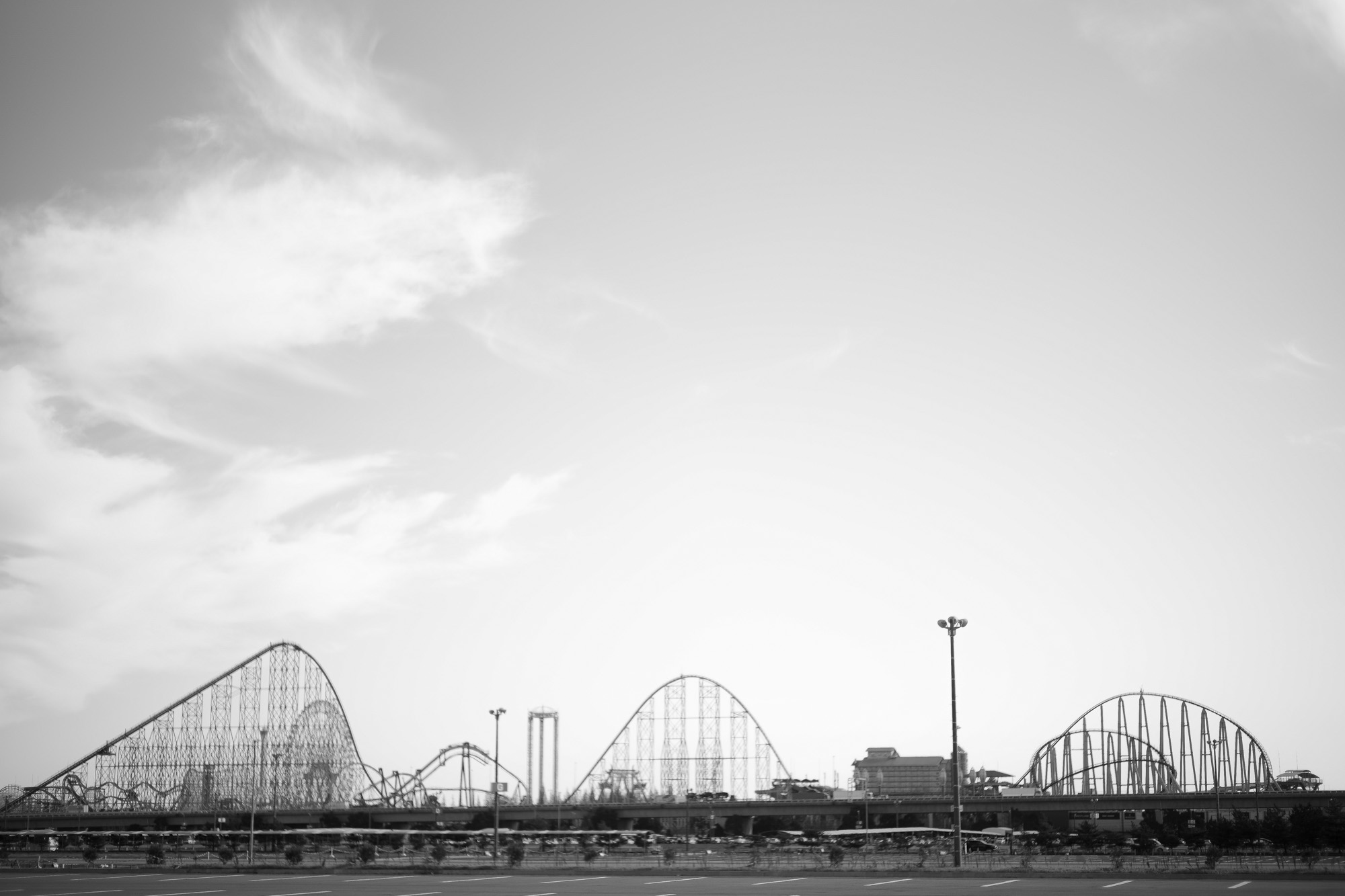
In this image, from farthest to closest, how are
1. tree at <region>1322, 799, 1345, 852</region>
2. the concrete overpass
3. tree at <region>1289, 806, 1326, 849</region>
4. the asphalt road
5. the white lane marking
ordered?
the concrete overpass, tree at <region>1289, 806, 1326, 849</region>, tree at <region>1322, 799, 1345, 852</region>, the white lane marking, the asphalt road

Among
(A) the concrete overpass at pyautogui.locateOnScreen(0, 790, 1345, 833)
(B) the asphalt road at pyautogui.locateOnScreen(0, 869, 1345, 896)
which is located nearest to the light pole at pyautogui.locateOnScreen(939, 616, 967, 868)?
(B) the asphalt road at pyautogui.locateOnScreen(0, 869, 1345, 896)

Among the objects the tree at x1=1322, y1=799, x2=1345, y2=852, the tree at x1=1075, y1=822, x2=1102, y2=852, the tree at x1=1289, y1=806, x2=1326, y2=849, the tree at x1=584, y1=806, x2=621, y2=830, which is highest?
the tree at x1=1322, y1=799, x2=1345, y2=852

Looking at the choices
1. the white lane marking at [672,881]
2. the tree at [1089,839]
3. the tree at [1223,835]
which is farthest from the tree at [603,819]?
the white lane marking at [672,881]

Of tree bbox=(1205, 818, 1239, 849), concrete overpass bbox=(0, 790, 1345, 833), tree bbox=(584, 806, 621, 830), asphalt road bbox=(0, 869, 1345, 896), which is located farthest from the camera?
tree bbox=(584, 806, 621, 830)

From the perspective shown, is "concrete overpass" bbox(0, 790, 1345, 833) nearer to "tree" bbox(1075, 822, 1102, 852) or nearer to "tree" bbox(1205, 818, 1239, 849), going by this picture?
"tree" bbox(1075, 822, 1102, 852)

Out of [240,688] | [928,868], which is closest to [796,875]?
[928,868]

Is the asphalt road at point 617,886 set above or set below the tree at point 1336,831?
above

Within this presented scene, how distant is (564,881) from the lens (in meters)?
41.1

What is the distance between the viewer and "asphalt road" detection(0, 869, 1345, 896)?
33.7 metres

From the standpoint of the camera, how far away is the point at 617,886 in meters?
37.9

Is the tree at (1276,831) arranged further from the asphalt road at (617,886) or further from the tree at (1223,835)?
the asphalt road at (617,886)

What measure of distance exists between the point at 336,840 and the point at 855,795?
8259 centimetres

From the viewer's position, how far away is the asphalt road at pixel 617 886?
111 ft

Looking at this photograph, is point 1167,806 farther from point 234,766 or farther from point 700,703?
point 234,766
